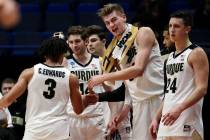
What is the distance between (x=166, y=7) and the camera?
30.6 ft

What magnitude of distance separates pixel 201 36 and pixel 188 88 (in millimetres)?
5322

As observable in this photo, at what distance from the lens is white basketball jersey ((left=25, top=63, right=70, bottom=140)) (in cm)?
392

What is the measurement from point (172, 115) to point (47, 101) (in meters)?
1.06

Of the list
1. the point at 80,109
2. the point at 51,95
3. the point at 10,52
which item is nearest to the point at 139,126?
the point at 80,109

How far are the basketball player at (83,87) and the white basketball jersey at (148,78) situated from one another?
903 mm

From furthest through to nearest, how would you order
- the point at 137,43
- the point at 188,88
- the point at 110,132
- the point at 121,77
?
the point at 110,132 → the point at 137,43 → the point at 121,77 → the point at 188,88

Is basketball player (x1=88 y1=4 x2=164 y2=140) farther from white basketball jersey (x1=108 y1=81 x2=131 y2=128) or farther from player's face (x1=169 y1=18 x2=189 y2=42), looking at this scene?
white basketball jersey (x1=108 y1=81 x2=131 y2=128)

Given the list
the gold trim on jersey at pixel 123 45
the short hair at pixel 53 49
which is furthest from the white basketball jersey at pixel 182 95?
the short hair at pixel 53 49

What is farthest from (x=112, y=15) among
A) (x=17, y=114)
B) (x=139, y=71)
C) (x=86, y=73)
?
(x=17, y=114)

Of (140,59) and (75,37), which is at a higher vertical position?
(75,37)

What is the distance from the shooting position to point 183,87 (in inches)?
153

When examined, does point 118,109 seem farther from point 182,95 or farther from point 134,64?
point 182,95

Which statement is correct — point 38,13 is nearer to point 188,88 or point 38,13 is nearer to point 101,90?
point 101,90

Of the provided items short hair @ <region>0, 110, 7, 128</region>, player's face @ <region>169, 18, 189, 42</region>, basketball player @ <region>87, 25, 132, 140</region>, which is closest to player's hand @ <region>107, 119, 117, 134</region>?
basketball player @ <region>87, 25, 132, 140</region>
